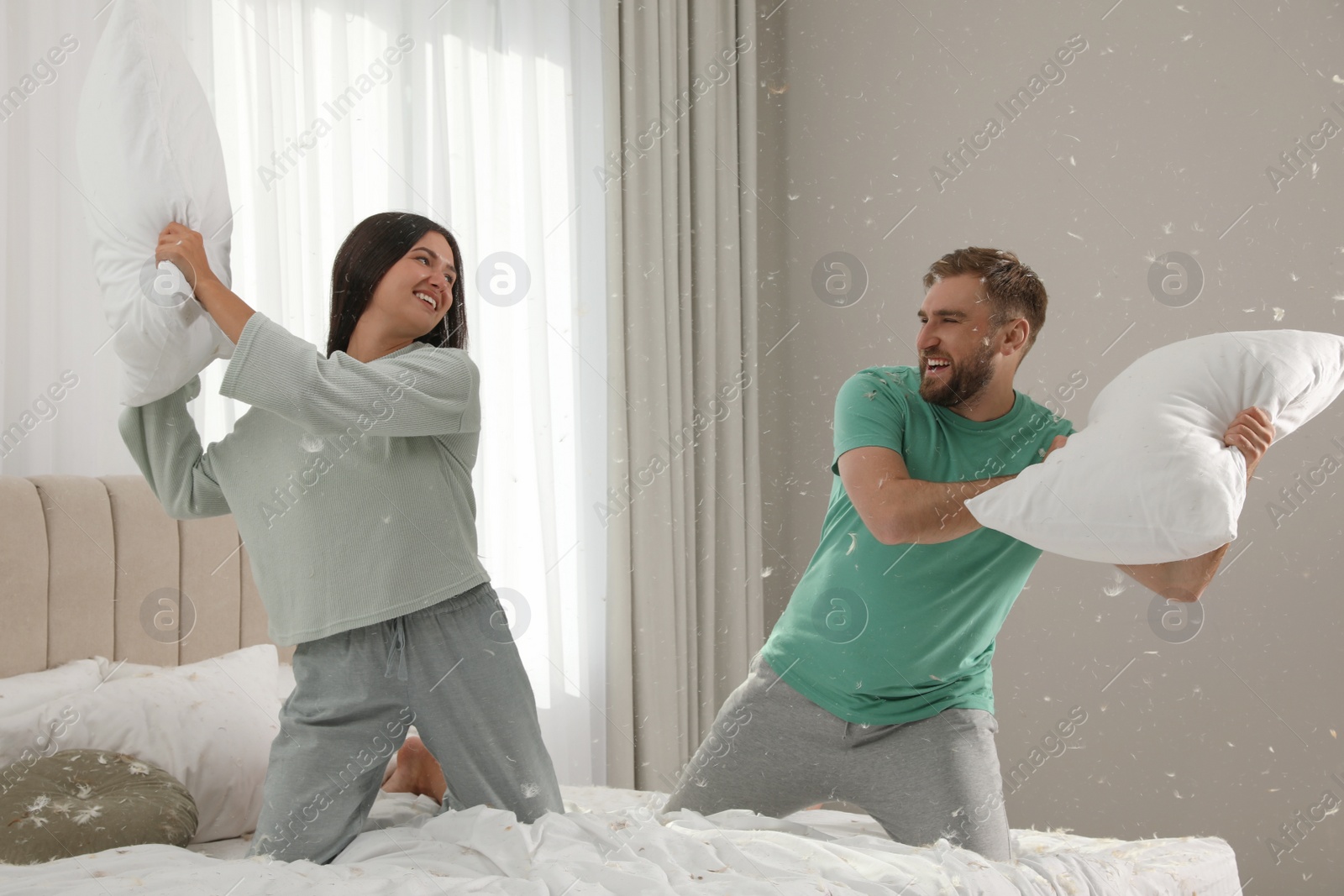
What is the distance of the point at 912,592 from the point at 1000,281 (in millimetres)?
549

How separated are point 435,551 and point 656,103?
196 cm

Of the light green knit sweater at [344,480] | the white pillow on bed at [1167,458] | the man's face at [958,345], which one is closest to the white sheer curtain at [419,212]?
the light green knit sweater at [344,480]

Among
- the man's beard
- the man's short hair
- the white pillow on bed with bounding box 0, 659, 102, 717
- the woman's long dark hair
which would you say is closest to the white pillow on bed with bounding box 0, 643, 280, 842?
the white pillow on bed with bounding box 0, 659, 102, 717

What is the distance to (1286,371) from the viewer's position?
1384mm

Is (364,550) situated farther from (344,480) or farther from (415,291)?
(415,291)

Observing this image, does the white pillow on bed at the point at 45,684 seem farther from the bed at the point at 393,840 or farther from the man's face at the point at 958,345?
the man's face at the point at 958,345

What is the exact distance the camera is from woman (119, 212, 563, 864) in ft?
4.25

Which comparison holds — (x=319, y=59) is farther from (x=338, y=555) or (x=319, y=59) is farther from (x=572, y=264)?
(x=338, y=555)

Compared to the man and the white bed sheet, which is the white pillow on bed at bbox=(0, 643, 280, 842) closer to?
the white bed sheet

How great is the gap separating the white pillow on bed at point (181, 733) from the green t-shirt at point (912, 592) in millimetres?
880

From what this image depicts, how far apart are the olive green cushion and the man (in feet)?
2.54

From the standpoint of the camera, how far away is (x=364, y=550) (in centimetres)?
134

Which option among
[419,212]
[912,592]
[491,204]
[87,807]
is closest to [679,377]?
[491,204]

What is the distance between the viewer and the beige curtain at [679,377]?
9.42 ft
